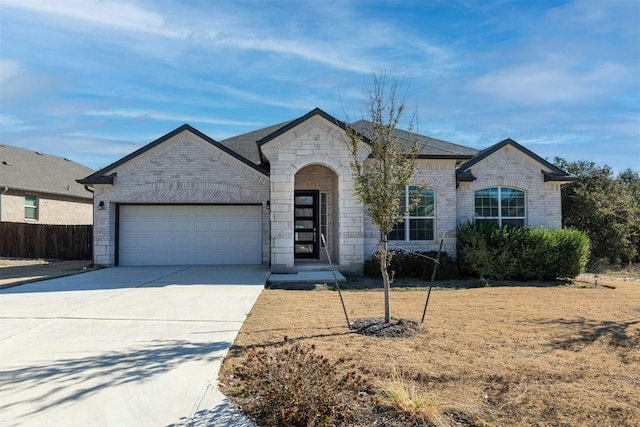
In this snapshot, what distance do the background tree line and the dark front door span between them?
12065mm

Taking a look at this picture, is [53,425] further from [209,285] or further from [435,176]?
[435,176]

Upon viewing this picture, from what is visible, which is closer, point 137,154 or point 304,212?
point 137,154

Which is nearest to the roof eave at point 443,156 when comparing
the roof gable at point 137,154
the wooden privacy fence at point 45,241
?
the roof gable at point 137,154

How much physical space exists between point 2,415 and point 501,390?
4.65 metres

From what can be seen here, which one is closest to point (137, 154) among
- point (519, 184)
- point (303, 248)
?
point (303, 248)

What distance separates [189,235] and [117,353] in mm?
11005

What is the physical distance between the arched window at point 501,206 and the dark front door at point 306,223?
591cm

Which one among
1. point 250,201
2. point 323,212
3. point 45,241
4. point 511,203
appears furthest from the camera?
point 45,241

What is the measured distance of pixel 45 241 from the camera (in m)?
20.6

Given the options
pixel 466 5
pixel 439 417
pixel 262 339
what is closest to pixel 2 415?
pixel 262 339

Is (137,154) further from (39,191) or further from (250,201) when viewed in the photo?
(39,191)

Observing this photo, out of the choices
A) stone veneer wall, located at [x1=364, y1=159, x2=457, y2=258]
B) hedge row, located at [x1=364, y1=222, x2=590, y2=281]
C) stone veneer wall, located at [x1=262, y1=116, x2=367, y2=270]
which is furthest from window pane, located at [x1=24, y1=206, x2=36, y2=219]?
stone veneer wall, located at [x1=364, y1=159, x2=457, y2=258]

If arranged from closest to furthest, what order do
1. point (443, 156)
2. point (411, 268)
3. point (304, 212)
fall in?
point (411, 268)
point (443, 156)
point (304, 212)

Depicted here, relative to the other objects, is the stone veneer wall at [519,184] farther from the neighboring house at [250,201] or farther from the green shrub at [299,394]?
the green shrub at [299,394]
